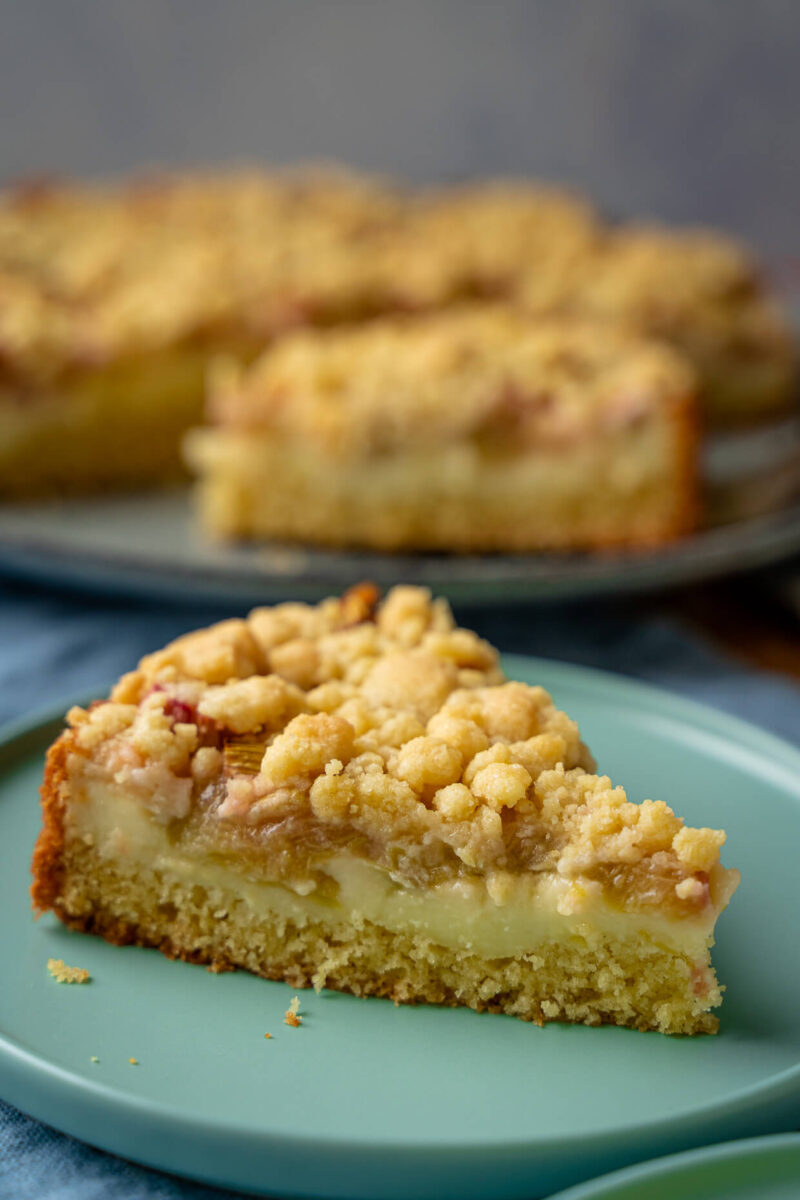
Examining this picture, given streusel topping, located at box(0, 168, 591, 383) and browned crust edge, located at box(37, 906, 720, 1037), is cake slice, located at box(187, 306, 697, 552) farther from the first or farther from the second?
browned crust edge, located at box(37, 906, 720, 1037)

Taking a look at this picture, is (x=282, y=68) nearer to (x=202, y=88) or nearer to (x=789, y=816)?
(x=202, y=88)

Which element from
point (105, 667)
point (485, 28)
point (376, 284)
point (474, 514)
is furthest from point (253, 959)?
point (485, 28)

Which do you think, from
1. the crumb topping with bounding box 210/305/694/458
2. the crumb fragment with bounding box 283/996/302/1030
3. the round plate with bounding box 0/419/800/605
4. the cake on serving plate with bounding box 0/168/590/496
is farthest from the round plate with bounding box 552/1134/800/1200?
the cake on serving plate with bounding box 0/168/590/496

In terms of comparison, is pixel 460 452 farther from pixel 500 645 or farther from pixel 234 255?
pixel 234 255

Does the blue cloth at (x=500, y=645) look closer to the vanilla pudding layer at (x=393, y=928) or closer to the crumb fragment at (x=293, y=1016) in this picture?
the vanilla pudding layer at (x=393, y=928)

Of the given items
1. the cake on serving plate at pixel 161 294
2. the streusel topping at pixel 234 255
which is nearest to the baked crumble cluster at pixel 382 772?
the cake on serving plate at pixel 161 294
